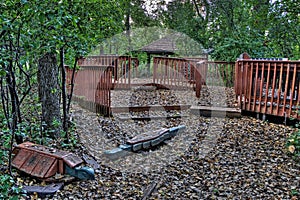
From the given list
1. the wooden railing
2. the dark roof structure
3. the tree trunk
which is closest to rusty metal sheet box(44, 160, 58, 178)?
the tree trunk

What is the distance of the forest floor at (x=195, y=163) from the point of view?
3.13 metres

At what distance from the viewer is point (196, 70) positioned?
827 cm

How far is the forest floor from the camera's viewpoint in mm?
3129

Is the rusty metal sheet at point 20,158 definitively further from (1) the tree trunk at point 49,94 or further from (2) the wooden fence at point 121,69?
(2) the wooden fence at point 121,69

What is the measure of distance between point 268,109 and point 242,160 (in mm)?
2171

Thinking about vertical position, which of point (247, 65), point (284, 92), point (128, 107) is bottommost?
point (128, 107)

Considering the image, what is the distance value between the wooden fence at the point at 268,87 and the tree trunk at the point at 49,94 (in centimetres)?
412

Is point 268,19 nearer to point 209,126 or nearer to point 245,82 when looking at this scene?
point 245,82

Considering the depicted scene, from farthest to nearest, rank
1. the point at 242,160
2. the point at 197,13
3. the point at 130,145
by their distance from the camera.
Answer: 1. the point at 197,13
2. the point at 130,145
3. the point at 242,160

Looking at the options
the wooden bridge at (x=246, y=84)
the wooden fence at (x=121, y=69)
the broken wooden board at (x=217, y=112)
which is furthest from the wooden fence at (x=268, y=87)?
the wooden fence at (x=121, y=69)

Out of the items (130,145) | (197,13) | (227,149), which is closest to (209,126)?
(227,149)

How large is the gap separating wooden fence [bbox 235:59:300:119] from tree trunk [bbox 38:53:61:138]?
4.12 meters

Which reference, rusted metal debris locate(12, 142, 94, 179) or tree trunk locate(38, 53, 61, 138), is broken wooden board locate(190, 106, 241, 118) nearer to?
tree trunk locate(38, 53, 61, 138)

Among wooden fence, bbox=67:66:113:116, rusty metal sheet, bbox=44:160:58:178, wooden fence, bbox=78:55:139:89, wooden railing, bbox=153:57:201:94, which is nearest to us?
rusty metal sheet, bbox=44:160:58:178
